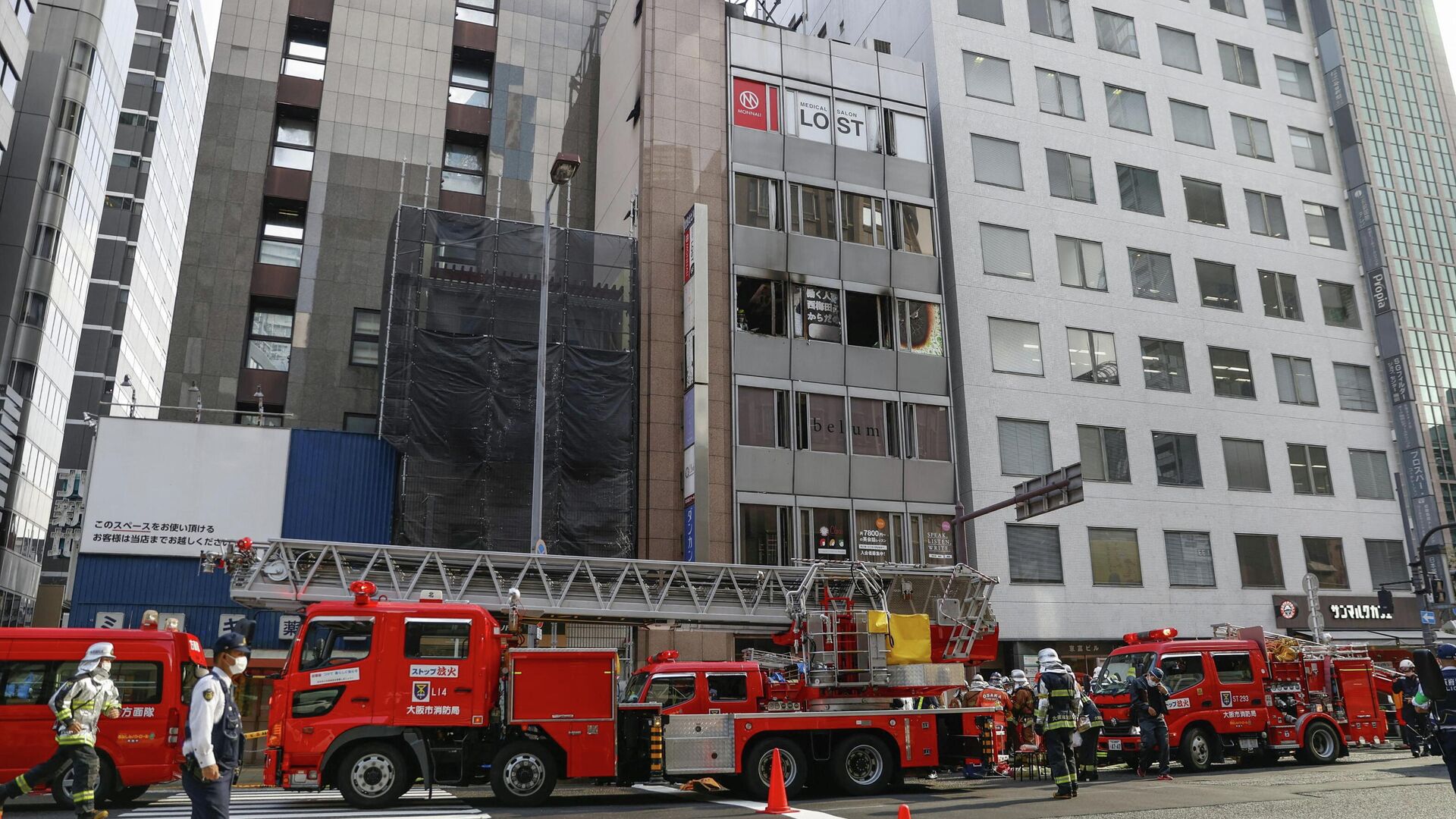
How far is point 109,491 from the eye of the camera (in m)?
26.7

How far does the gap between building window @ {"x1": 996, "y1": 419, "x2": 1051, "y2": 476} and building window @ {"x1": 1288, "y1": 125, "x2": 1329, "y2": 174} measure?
62.0 ft

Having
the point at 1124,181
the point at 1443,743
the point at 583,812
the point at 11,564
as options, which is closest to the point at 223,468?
the point at 583,812

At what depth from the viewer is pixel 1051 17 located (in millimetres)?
39250

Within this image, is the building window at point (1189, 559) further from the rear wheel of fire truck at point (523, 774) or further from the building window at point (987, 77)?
the rear wheel of fire truck at point (523, 774)

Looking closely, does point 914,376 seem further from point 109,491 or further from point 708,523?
point 109,491

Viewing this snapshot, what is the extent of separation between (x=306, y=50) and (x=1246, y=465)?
3979 cm

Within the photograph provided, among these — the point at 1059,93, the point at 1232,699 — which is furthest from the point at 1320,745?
the point at 1059,93

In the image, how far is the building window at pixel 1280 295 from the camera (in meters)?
39.7

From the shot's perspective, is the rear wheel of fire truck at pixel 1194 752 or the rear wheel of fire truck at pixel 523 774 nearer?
the rear wheel of fire truck at pixel 523 774

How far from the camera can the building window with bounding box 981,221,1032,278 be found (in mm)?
35188

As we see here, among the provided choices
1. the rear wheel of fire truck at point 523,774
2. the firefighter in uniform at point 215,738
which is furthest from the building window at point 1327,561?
the firefighter in uniform at point 215,738

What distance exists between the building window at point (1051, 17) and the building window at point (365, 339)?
2690 centimetres

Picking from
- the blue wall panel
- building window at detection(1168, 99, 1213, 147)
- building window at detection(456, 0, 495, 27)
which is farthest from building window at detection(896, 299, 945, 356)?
building window at detection(456, 0, 495, 27)

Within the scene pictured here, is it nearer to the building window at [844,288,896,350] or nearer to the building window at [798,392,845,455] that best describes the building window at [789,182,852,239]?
the building window at [844,288,896,350]
